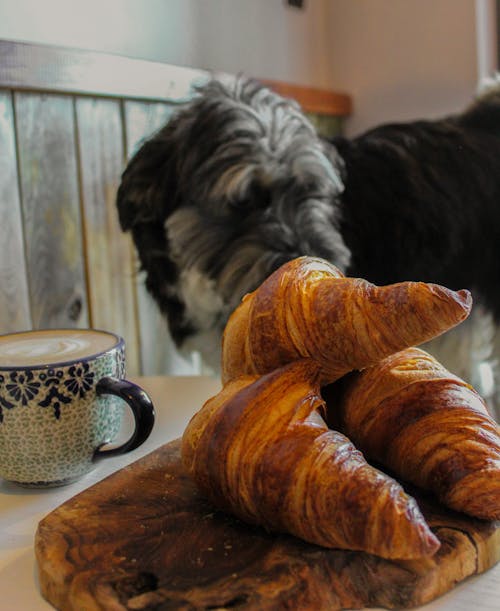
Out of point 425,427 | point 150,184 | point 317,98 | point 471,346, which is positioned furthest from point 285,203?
point 317,98

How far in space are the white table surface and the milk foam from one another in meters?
0.13

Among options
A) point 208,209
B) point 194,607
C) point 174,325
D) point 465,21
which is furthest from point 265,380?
point 465,21

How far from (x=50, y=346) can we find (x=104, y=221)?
0.87 meters

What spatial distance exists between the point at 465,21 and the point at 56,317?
4.91 ft

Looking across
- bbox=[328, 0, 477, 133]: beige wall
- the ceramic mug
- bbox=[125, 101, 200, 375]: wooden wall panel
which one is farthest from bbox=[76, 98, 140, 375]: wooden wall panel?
bbox=[328, 0, 477, 133]: beige wall

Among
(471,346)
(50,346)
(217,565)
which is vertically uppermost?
(50,346)

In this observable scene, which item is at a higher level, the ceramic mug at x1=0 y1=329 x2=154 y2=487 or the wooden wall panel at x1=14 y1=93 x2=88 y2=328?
the wooden wall panel at x1=14 y1=93 x2=88 y2=328

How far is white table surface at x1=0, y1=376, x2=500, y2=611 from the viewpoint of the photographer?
49 centimetres

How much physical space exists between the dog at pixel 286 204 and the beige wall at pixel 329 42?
1.02 ft

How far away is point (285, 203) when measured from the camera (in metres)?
1.34

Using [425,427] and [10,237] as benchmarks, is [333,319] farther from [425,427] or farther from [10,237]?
[10,237]

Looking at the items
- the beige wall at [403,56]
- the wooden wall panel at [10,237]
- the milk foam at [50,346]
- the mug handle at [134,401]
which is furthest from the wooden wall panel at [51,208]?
the beige wall at [403,56]

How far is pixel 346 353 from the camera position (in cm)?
54

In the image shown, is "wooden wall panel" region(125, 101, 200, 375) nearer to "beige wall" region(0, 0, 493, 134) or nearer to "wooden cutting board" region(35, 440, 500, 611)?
"beige wall" region(0, 0, 493, 134)
